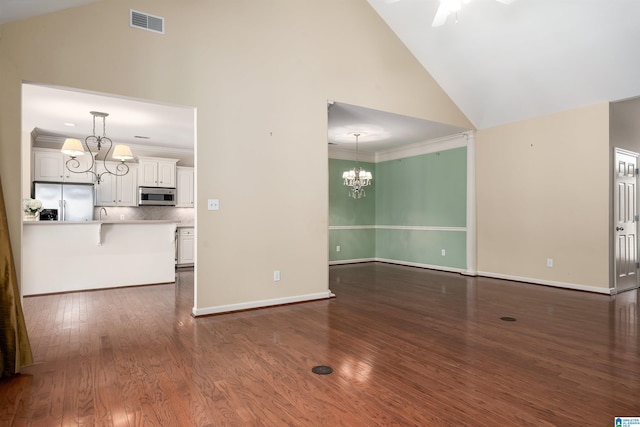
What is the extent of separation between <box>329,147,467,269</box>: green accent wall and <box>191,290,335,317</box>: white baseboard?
3.48 metres

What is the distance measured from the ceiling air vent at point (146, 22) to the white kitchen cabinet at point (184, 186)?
202 inches

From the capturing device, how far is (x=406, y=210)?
27.5ft

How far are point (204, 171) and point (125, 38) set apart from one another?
1484 mm

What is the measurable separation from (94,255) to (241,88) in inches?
137

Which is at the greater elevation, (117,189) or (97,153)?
(97,153)

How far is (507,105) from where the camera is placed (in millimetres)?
6055

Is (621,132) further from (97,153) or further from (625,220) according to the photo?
(97,153)

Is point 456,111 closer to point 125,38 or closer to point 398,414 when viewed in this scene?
point 125,38

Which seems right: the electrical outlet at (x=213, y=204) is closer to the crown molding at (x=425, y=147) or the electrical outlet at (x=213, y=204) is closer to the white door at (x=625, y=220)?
the crown molding at (x=425, y=147)

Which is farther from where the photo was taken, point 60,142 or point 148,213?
point 148,213

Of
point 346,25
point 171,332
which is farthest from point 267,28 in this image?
point 171,332

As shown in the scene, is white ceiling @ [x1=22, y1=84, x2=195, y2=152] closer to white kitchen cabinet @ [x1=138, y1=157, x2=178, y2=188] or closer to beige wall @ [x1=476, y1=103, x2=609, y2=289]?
white kitchen cabinet @ [x1=138, y1=157, x2=178, y2=188]

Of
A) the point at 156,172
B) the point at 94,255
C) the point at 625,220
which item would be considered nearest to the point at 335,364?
the point at 94,255

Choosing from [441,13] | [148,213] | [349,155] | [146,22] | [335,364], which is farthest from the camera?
[349,155]
